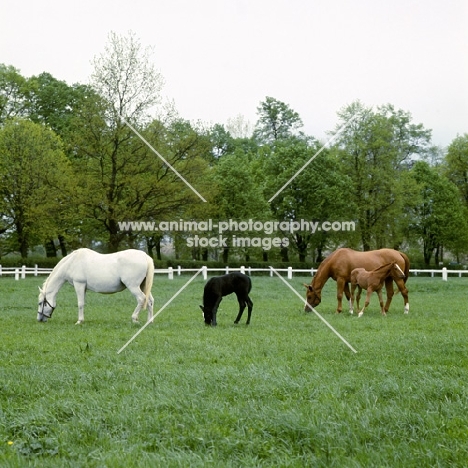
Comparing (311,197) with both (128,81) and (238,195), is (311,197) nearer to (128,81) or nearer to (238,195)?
(238,195)

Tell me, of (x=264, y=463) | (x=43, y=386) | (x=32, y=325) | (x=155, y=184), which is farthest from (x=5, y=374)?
(x=155, y=184)

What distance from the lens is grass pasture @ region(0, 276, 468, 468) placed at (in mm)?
4328

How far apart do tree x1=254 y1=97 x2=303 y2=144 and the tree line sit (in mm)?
94

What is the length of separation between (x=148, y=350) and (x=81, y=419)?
378 cm

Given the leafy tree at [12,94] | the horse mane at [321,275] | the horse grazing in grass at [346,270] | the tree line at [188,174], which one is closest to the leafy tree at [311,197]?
the tree line at [188,174]

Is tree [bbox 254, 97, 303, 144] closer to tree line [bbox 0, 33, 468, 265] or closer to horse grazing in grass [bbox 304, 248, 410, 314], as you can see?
tree line [bbox 0, 33, 468, 265]

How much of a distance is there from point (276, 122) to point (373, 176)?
14924 millimetres

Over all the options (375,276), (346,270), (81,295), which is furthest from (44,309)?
(375,276)

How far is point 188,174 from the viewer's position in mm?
29781

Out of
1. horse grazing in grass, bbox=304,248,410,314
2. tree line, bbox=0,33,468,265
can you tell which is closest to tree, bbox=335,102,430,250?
tree line, bbox=0,33,468,265

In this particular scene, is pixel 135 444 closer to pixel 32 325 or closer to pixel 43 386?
pixel 43 386

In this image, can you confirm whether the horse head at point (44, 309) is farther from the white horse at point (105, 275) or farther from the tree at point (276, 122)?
the tree at point (276, 122)

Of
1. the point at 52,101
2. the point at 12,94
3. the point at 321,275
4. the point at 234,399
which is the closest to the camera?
the point at 234,399

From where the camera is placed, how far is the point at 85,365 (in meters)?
7.51
